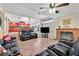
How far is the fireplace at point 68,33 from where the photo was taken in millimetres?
2324

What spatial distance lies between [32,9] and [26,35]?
487 millimetres

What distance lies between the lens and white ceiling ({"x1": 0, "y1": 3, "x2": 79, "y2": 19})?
2.33 metres

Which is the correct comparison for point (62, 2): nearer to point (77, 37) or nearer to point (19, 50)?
point (77, 37)

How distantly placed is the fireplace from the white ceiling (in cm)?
28

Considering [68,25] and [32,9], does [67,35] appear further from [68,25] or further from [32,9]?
[32,9]

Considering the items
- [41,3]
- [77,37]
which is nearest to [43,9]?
[41,3]

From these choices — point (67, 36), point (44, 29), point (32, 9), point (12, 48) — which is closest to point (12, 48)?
point (12, 48)

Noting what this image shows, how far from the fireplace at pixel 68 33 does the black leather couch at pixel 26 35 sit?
1.38ft

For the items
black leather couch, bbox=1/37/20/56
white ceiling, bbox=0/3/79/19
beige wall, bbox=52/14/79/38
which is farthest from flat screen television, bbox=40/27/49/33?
black leather couch, bbox=1/37/20/56

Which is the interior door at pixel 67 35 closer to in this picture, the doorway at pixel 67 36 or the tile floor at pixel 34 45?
the doorway at pixel 67 36

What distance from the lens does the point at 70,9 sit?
7.59 feet

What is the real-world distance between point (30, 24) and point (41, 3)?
426 millimetres

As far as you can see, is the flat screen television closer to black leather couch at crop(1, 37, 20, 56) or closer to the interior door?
the interior door

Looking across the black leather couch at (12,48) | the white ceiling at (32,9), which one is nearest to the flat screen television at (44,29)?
the white ceiling at (32,9)
